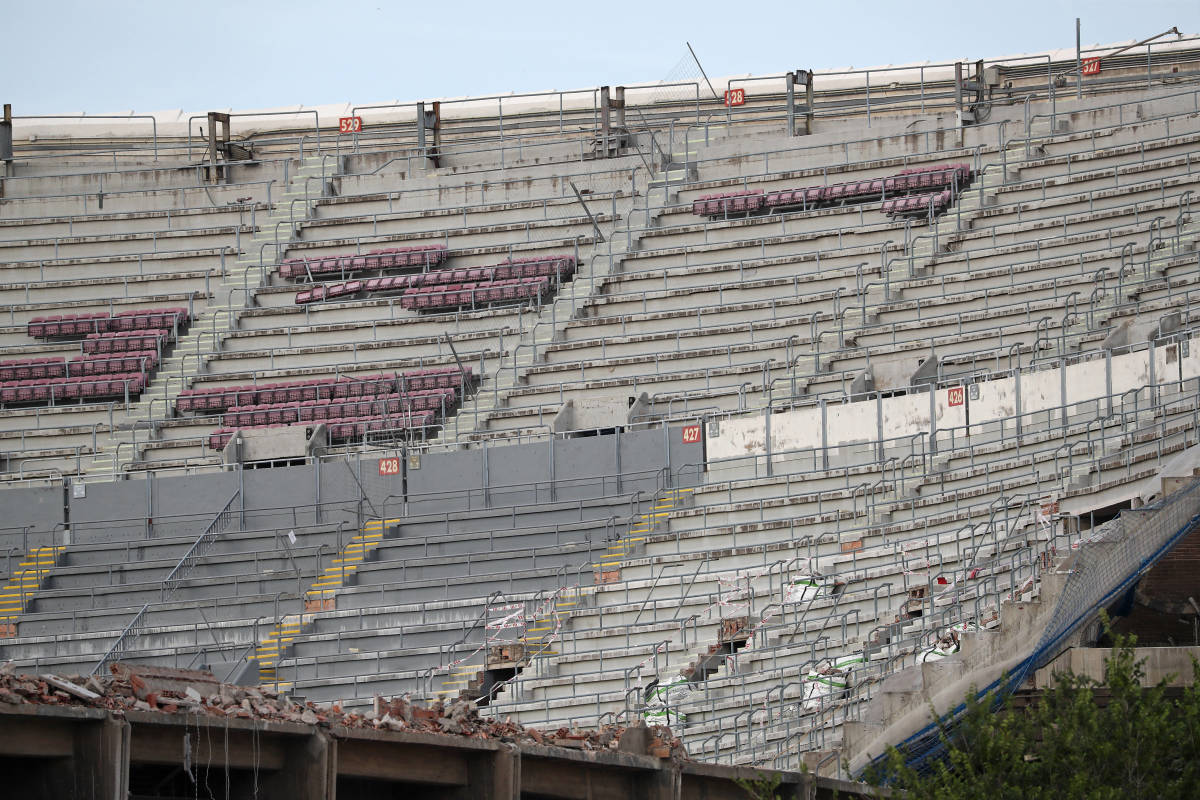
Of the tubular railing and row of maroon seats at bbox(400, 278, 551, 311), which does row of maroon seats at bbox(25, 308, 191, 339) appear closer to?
row of maroon seats at bbox(400, 278, 551, 311)

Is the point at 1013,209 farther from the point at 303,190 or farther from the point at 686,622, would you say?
the point at 303,190

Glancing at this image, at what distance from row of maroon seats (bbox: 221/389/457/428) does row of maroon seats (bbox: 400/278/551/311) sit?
3.22 m

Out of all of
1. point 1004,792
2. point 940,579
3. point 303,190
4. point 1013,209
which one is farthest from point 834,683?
point 303,190

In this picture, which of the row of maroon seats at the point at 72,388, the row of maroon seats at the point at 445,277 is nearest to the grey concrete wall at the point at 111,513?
the row of maroon seats at the point at 72,388

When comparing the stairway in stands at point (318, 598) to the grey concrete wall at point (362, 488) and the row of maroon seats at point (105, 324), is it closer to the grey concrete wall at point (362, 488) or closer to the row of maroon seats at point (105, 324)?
the grey concrete wall at point (362, 488)

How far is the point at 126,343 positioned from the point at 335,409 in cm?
616

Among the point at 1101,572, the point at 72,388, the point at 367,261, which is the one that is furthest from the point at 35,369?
the point at 1101,572

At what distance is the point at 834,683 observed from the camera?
2248 centimetres

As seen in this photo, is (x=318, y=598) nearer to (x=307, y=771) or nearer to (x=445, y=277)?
(x=445, y=277)

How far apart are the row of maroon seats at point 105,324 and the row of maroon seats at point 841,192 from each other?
1089 centimetres

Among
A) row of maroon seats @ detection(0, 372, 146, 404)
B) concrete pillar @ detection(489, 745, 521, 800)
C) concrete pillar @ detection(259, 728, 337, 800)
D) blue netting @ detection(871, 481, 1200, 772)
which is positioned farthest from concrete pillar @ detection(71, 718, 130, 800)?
row of maroon seats @ detection(0, 372, 146, 404)

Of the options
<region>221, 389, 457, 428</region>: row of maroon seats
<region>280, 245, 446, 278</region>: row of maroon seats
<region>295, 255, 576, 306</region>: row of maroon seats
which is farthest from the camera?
<region>280, 245, 446, 278</region>: row of maroon seats

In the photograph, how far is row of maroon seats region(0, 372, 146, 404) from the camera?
37844mm

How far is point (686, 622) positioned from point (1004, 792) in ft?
42.1
